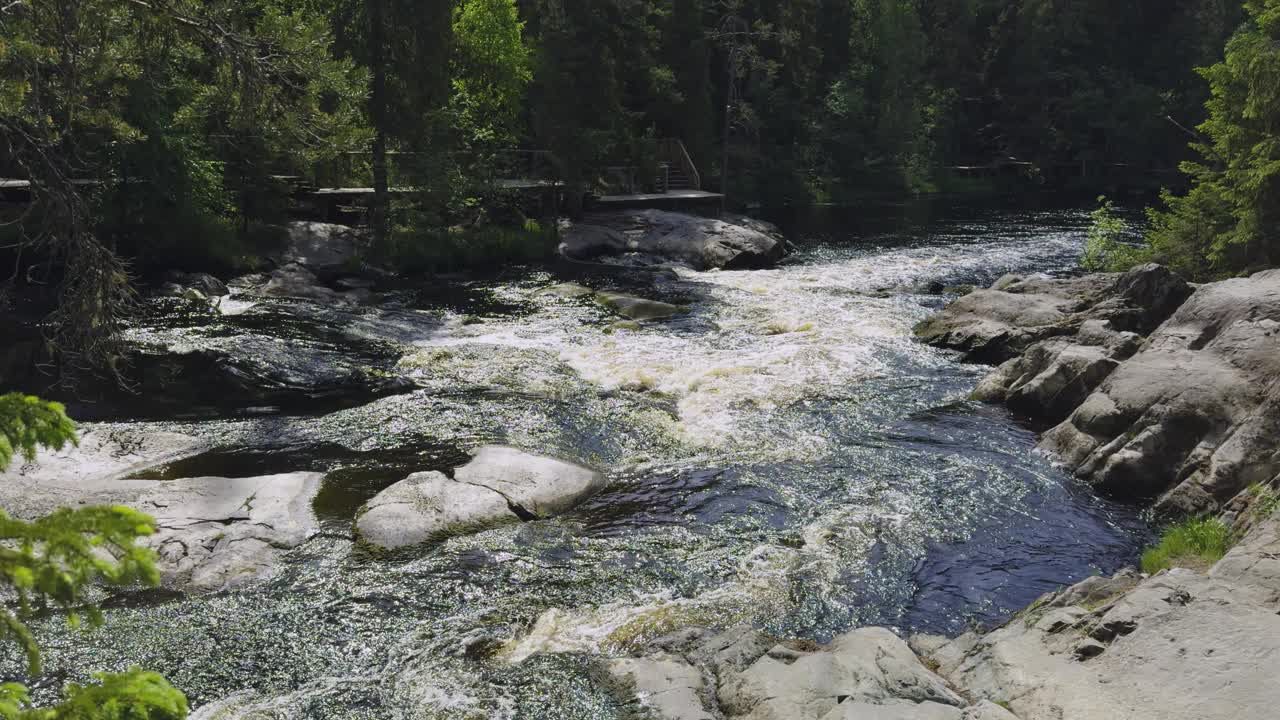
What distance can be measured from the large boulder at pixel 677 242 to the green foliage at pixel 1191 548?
2054 centimetres

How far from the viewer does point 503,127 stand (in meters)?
34.9

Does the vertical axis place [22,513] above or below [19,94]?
below

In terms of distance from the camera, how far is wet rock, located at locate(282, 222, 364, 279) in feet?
79.8

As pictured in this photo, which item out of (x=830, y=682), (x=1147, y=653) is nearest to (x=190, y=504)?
(x=830, y=682)

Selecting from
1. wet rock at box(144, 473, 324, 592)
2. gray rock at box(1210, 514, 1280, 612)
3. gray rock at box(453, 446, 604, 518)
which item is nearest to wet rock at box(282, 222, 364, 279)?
gray rock at box(453, 446, 604, 518)

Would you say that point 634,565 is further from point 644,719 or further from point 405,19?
point 405,19

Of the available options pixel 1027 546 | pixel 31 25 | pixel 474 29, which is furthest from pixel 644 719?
pixel 474 29

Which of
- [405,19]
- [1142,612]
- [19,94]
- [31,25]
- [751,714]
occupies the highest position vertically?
[405,19]

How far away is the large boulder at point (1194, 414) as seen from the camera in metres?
10.4

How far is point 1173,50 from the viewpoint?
212 feet

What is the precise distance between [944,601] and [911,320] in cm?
1307

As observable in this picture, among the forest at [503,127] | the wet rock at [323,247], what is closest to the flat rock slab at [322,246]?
the wet rock at [323,247]

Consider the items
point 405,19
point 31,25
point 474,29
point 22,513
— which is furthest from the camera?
point 474,29

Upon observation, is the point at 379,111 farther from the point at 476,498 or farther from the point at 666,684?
the point at 666,684
